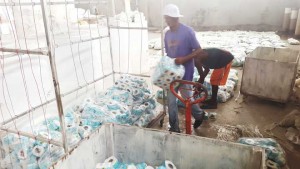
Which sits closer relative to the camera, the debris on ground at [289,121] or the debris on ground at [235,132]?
the debris on ground at [235,132]

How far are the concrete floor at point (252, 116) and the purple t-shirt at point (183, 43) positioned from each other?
1.15 meters

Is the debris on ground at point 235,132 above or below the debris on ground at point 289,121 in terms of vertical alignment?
below

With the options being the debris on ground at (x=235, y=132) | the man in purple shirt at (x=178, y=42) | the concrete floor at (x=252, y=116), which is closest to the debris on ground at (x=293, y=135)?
the concrete floor at (x=252, y=116)

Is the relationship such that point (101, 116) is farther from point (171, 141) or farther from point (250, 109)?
point (250, 109)

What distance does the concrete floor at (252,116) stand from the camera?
4.05m

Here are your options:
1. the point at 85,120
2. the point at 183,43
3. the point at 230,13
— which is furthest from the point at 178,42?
the point at 230,13

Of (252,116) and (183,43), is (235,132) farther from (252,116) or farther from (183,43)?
(183,43)

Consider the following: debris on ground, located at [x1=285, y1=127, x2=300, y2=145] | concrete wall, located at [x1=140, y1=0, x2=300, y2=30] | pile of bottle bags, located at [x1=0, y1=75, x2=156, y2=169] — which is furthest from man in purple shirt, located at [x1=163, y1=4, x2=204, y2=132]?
concrete wall, located at [x1=140, y1=0, x2=300, y2=30]

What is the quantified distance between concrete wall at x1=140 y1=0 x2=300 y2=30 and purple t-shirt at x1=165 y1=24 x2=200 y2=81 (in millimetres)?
10298

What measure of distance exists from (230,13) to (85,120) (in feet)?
41.4

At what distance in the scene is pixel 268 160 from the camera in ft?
10.6

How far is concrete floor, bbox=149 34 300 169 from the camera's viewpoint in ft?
13.3

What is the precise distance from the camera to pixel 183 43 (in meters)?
3.57

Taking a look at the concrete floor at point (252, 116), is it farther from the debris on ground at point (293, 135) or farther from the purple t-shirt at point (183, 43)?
the purple t-shirt at point (183, 43)
